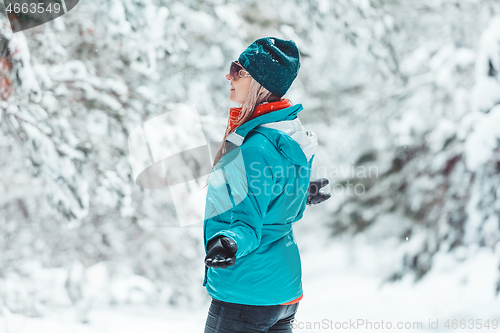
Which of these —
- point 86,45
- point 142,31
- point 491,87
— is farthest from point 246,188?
point 86,45

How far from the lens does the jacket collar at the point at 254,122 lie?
1133 mm

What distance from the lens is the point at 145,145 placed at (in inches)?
128

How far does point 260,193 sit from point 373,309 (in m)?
3.06

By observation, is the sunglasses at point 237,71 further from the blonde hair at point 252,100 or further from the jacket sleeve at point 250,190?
the jacket sleeve at point 250,190

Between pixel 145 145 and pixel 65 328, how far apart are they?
1.52 metres

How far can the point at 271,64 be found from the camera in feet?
3.98

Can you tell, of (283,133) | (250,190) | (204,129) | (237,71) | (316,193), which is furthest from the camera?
(204,129)

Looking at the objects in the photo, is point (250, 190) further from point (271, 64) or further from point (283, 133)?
point (271, 64)

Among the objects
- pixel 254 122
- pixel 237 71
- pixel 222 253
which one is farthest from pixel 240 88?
pixel 222 253

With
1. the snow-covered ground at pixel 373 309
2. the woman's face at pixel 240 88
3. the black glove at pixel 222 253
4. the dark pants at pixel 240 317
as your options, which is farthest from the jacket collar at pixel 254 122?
the snow-covered ground at pixel 373 309

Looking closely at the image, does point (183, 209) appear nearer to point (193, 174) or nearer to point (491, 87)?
point (193, 174)

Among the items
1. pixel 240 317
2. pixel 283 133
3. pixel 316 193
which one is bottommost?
pixel 240 317

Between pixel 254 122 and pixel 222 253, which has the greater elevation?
pixel 254 122

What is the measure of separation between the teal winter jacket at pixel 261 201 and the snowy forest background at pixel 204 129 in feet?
5.70
